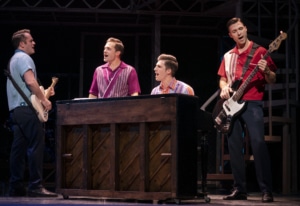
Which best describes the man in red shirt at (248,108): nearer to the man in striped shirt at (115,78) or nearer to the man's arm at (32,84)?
the man in striped shirt at (115,78)

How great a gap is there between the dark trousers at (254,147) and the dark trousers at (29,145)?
195 cm

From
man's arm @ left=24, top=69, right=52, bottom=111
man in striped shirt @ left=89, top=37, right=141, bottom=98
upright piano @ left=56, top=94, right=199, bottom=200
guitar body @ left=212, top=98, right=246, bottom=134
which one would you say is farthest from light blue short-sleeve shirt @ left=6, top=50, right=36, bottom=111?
guitar body @ left=212, top=98, right=246, bottom=134

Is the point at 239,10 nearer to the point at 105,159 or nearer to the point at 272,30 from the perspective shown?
the point at 272,30

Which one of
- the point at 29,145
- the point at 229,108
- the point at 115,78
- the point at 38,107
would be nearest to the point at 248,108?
the point at 229,108

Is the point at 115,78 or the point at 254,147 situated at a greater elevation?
the point at 115,78

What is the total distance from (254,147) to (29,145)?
2263 millimetres

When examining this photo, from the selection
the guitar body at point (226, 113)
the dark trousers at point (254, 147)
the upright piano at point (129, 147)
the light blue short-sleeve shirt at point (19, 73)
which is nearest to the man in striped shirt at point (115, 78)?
the upright piano at point (129, 147)

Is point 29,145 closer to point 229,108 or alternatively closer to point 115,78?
point 115,78

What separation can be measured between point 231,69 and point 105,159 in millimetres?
1648

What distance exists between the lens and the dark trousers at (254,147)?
19.0 ft

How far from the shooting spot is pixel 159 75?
5906mm

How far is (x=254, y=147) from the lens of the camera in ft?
19.1

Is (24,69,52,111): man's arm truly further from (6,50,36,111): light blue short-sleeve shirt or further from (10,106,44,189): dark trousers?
(10,106,44,189): dark trousers

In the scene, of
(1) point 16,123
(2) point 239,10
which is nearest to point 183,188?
(1) point 16,123
